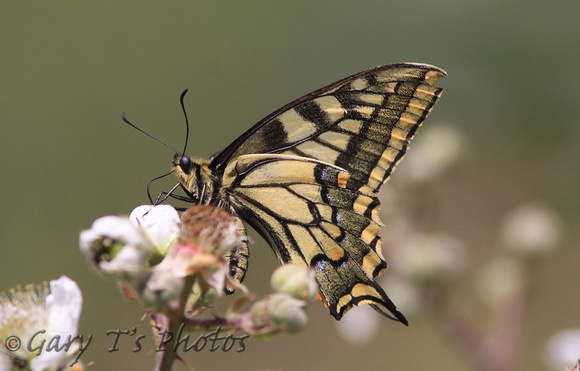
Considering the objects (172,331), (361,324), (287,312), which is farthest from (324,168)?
(361,324)

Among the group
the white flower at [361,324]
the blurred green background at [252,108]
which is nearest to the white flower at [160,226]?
the white flower at [361,324]

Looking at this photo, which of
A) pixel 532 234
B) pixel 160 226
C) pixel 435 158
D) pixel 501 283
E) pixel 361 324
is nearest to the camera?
pixel 160 226

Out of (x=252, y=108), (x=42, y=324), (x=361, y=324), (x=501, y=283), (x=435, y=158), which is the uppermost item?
(x=252, y=108)

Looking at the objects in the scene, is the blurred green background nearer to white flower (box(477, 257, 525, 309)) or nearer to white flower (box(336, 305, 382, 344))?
white flower (box(336, 305, 382, 344))

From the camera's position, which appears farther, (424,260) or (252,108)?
(252,108)

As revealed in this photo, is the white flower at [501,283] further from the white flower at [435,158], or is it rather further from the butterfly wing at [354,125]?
the butterfly wing at [354,125]

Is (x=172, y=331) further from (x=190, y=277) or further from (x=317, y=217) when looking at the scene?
(x=317, y=217)
